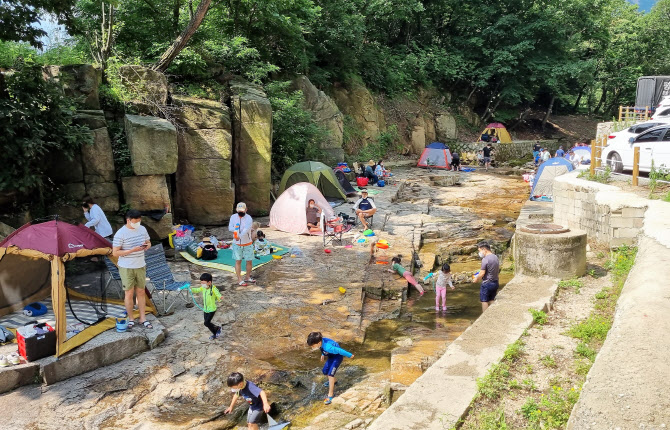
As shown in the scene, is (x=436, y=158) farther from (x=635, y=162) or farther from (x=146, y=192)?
(x=146, y=192)

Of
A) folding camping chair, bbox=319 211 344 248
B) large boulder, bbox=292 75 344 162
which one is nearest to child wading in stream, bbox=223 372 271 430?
folding camping chair, bbox=319 211 344 248

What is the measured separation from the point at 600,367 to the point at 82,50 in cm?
1631

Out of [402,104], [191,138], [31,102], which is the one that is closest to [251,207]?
[191,138]

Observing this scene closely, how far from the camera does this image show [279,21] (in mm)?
18078

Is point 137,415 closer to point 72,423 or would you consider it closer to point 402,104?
point 72,423

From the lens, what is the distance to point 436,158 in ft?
88.1

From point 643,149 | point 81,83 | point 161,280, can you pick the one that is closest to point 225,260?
point 161,280

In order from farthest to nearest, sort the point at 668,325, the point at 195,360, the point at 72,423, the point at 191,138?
the point at 191,138 < the point at 195,360 < the point at 72,423 < the point at 668,325

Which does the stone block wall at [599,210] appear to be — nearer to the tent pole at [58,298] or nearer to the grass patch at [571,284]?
the grass patch at [571,284]

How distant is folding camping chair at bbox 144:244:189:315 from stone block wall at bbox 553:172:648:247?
793 centimetres

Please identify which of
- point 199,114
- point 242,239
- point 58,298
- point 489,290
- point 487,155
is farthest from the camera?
point 487,155

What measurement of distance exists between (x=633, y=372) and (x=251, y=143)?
11.8 metres

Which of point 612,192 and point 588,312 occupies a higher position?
point 612,192

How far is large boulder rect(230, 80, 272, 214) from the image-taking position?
47.1 feet
